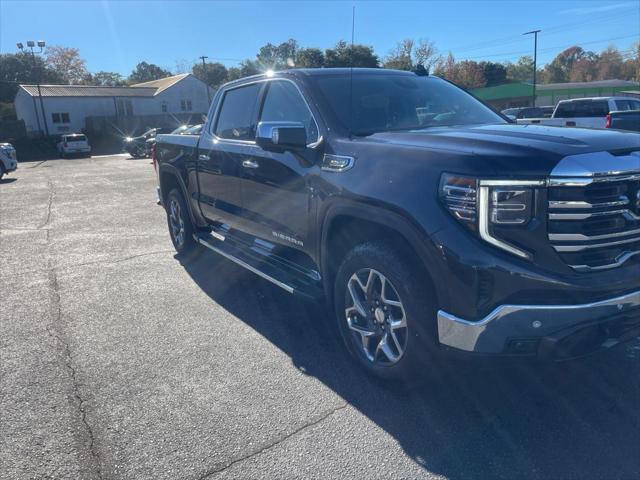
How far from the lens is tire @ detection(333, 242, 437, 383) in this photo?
300cm

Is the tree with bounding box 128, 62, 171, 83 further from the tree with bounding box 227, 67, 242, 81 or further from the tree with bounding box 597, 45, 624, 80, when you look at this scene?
the tree with bounding box 597, 45, 624, 80

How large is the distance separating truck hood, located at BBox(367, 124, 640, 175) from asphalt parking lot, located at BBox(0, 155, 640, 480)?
1050 millimetres

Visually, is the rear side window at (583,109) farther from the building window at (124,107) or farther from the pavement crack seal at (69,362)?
the building window at (124,107)

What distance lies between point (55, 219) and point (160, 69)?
115 metres

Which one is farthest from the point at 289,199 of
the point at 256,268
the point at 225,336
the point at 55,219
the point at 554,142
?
the point at 55,219

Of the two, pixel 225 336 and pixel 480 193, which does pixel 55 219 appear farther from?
pixel 480 193

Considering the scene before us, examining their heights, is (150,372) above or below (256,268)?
below

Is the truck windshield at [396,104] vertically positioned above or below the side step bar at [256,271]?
above

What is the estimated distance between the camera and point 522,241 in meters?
2.66

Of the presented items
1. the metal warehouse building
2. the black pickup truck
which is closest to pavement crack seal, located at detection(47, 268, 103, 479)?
the black pickup truck

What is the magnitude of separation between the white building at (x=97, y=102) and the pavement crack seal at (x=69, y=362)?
49.2m

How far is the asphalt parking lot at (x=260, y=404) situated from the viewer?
2.80 metres

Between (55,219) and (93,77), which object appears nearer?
(55,219)

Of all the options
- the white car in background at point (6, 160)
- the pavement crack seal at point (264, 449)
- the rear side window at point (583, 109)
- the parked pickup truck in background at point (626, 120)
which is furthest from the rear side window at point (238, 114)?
the white car in background at point (6, 160)
